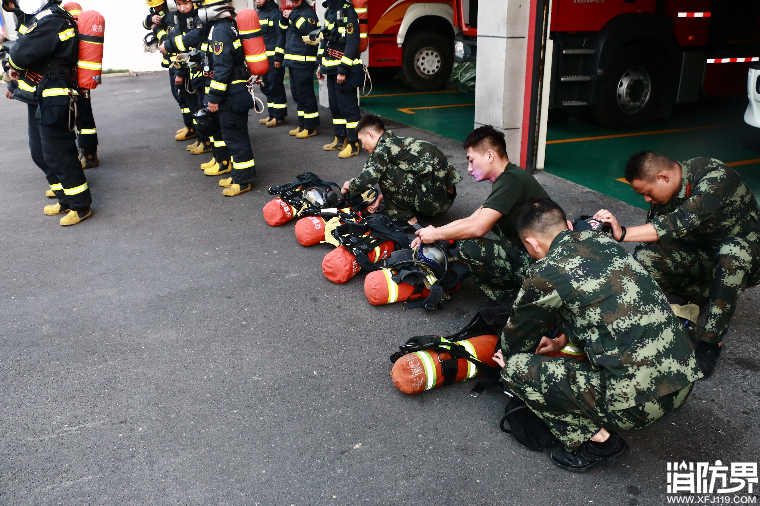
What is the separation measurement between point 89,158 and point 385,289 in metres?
5.58

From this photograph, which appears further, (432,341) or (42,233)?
(42,233)

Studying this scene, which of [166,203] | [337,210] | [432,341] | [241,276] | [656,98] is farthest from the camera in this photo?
[656,98]

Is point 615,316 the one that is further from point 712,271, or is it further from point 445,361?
point 712,271

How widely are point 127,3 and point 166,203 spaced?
1364 centimetres

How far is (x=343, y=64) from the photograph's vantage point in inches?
296

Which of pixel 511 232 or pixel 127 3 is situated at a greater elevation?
pixel 127 3

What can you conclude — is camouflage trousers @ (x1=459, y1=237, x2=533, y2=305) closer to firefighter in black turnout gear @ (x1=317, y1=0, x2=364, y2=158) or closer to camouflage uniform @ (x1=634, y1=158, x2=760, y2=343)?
camouflage uniform @ (x1=634, y1=158, x2=760, y2=343)

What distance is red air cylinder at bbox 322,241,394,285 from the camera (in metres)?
4.39

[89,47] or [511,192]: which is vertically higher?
[89,47]

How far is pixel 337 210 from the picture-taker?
5.14 metres

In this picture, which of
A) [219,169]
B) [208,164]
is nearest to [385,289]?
[219,169]

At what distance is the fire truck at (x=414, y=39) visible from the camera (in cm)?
1130

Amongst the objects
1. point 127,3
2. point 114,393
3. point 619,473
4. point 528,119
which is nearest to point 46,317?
point 114,393

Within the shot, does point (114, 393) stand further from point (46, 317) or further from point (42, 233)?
point (42, 233)
